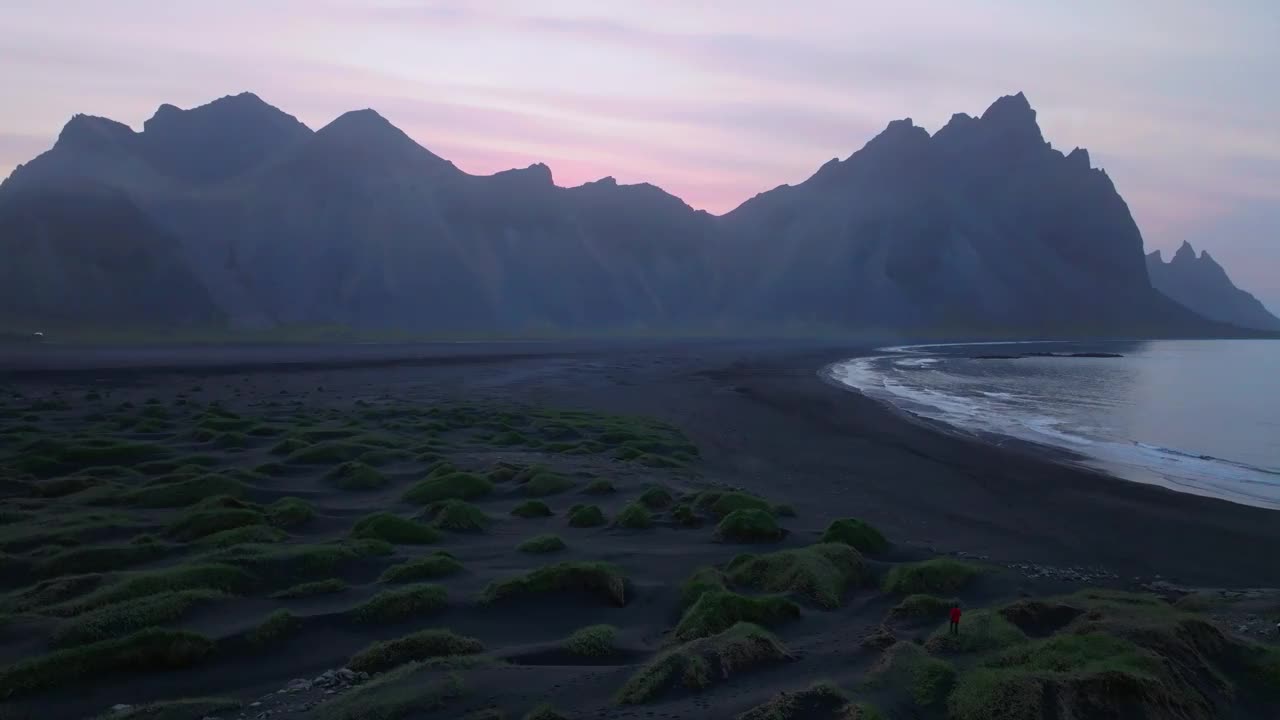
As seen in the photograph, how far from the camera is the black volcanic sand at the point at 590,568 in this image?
5672 mm

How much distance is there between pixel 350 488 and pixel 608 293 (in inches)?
5357

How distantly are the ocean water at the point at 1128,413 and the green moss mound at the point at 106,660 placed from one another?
69.0 ft

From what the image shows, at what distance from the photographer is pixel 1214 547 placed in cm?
1344

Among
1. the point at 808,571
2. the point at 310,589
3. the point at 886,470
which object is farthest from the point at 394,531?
the point at 886,470

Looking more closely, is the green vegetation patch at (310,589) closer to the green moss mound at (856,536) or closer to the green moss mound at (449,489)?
the green moss mound at (449,489)

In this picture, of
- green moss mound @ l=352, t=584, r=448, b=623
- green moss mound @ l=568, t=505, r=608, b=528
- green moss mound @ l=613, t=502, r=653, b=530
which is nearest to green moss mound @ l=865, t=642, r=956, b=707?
green moss mound @ l=352, t=584, r=448, b=623

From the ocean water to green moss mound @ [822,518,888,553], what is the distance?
44.0 ft

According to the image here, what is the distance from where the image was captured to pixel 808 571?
816cm

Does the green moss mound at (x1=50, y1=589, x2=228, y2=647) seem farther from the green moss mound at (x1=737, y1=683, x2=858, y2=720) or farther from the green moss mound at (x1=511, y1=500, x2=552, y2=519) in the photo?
the green moss mound at (x1=737, y1=683, x2=858, y2=720)

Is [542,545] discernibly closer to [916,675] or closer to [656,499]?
[656,499]

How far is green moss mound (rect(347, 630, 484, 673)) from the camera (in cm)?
623

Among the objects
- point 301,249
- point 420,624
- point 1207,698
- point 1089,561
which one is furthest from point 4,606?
point 301,249

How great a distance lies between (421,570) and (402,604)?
111 centimetres

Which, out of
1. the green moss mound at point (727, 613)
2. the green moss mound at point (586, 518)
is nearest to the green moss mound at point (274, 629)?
the green moss mound at point (727, 613)
